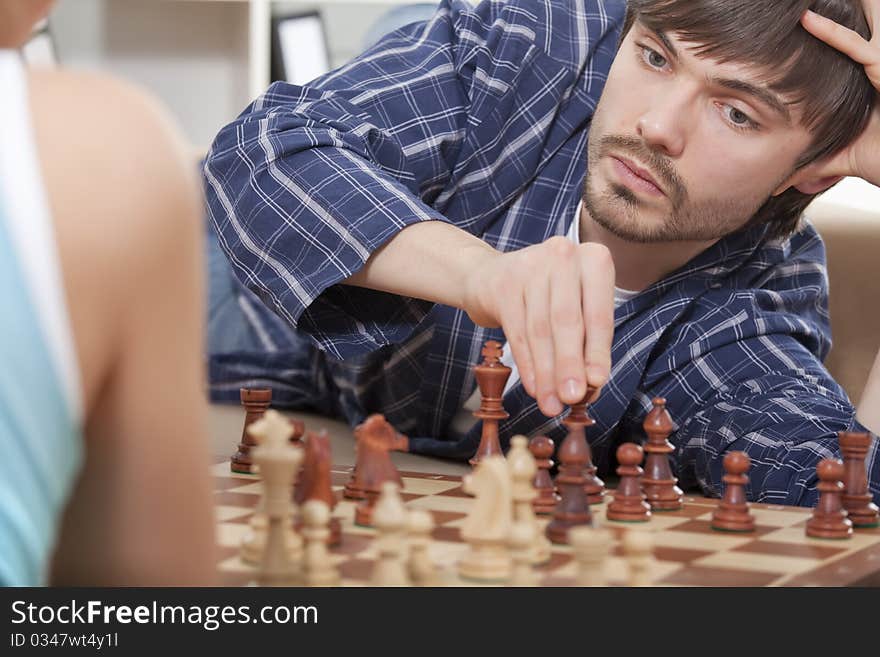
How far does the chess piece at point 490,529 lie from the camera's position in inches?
38.7

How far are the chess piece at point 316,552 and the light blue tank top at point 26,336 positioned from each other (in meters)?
0.27

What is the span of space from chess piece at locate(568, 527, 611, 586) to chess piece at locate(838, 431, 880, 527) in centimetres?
53

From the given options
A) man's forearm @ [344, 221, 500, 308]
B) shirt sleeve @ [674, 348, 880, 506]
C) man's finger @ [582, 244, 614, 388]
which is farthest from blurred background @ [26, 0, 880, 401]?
man's finger @ [582, 244, 614, 388]

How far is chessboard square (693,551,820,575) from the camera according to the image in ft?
3.60

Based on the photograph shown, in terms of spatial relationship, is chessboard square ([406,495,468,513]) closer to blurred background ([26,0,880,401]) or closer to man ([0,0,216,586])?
man ([0,0,216,586])

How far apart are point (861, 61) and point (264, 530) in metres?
1.31

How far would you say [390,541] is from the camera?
3.01 ft

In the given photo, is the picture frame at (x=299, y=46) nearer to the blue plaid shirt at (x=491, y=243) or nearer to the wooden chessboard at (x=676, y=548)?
the blue plaid shirt at (x=491, y=243)

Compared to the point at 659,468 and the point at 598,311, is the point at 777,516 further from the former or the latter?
the point at 598,311
